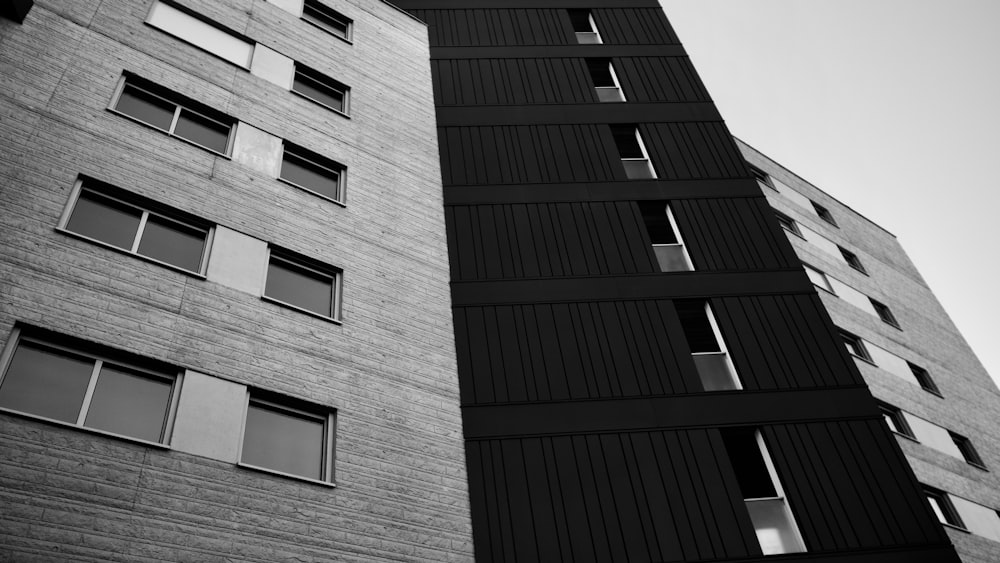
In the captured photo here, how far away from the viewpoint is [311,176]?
565 inches

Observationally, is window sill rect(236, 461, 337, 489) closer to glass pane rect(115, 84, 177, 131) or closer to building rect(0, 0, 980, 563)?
building rect(0, 0, 980, 563)

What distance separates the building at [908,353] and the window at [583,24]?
10128 millimetres

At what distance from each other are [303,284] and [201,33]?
262 inches

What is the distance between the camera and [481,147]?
17734mm

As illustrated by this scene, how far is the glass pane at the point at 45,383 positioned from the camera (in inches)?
326

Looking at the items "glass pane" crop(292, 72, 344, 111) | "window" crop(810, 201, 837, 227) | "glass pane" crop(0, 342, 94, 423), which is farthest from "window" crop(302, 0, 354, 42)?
"window" crop(810, 201, 837, 227)

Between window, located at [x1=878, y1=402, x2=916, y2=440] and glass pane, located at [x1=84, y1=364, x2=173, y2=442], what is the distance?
19.7 metres

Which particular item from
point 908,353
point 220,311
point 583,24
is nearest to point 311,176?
point 220,311

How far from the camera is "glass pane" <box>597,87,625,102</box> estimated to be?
65.3ft

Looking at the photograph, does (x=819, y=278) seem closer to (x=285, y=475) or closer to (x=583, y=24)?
(x=583, y=24)

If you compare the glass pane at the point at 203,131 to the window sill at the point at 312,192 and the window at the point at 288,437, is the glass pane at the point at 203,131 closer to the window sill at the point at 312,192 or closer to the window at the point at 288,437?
the window sill at the point at 312,192

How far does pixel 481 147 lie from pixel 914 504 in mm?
12140

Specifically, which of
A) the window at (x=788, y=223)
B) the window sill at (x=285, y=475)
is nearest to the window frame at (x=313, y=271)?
the window sill at (x=285, y=475)

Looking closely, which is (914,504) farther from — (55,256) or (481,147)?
(55,256)
